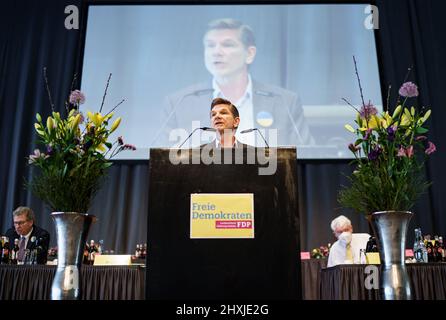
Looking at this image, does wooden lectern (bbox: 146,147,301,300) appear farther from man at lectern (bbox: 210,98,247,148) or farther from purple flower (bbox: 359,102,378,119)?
man at lectern (bbox: 210,98,247,148)

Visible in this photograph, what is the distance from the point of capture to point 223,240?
5.22 feet

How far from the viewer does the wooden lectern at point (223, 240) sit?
1.55m

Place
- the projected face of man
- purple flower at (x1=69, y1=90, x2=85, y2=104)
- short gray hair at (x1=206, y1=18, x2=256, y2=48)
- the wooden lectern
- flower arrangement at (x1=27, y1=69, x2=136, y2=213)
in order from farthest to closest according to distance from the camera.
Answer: short gray hair at (x1=206, y1=18, x2=256, y2=48)
the projected face of man
purple flower at (x1=69, y1=90, x2=85, y2=104)
flower arrangement at (x1=27, y1=69, x2=136, y2=213)
the wooden lectern

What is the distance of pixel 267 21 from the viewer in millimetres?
6473

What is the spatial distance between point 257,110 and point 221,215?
4.53 m

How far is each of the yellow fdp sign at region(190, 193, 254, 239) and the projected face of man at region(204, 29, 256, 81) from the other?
15.2ft

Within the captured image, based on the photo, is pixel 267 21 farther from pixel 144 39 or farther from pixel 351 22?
pixel 144 39

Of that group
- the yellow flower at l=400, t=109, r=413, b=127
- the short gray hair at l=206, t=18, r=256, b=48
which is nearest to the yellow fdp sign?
the yellow flower at l=400, t=109, r=413, b=127

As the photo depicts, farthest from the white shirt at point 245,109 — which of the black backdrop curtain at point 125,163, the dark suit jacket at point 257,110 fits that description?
the black backdrop curtain at point 125,163

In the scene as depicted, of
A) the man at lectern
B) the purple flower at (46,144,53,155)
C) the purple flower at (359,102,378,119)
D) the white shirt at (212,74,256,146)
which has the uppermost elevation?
the white shirt at (212,74,256,146)

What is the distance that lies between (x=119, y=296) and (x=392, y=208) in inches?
88.4

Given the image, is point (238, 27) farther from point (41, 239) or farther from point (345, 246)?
point (41, 239)

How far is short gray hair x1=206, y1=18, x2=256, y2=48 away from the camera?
6.34m
